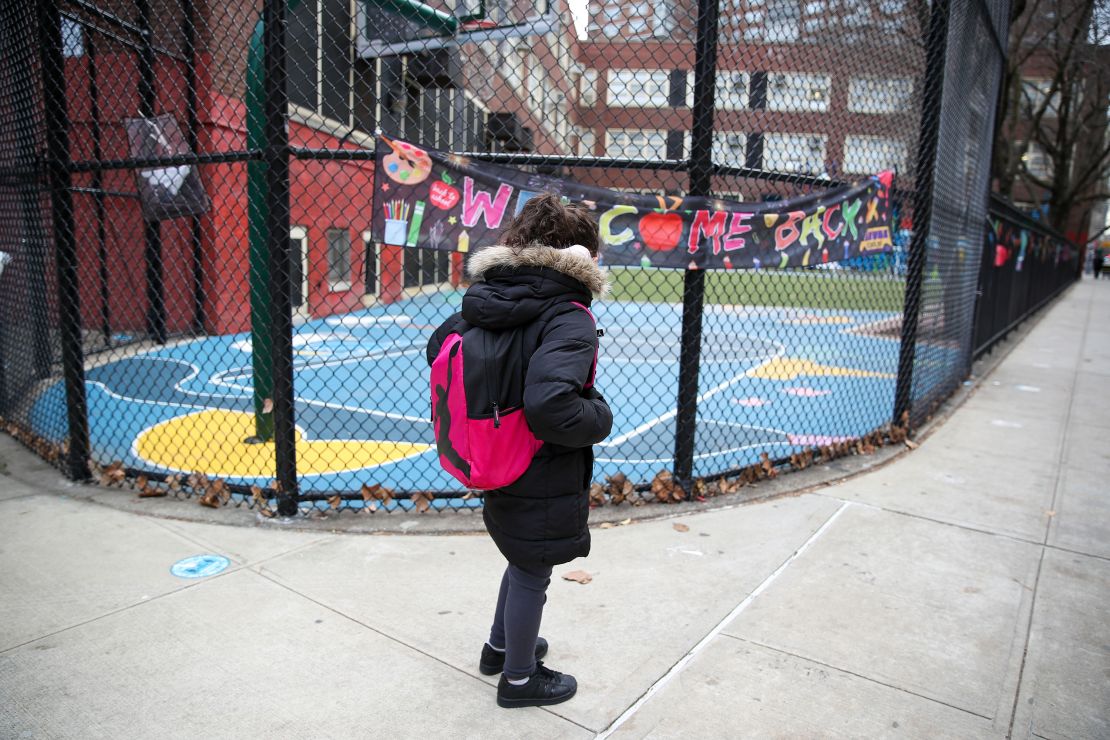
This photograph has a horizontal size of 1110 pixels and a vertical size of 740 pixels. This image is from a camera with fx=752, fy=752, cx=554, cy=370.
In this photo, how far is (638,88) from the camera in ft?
13.0

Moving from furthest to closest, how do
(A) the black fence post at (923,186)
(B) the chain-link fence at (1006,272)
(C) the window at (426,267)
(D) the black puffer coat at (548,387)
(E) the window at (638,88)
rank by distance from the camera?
1. (C) the window at (426,267)
2. (B) the chain-link fence at (1006,272)
3. (A) the black fence post at (923,186)
4. (E) the window at (638,88)
5. (D) the black puffer coat at (548,387)

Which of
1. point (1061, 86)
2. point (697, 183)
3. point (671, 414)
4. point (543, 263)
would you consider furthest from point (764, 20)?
point (1061, 86)

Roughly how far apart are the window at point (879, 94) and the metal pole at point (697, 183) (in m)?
1.73

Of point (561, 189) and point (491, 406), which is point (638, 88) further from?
point (491, 406)

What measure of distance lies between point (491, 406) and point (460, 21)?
9.25 ft

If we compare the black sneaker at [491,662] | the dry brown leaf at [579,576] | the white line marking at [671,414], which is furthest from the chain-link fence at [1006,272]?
the black sneaker at [491,662]

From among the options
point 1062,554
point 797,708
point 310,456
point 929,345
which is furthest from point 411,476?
point 929,345

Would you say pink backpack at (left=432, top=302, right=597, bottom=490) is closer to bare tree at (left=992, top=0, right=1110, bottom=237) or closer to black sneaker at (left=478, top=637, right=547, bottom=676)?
black sneaker at (left=478, top=637, right=547, bottom=676)

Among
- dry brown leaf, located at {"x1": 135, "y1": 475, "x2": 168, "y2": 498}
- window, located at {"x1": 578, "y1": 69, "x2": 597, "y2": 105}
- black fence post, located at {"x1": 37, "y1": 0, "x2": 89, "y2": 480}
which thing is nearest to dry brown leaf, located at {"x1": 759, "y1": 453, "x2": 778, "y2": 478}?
window, located at {"x1": 578, "y1": 69, "x2": 597, "y2": 105}

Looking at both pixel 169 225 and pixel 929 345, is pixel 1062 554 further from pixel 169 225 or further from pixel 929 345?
pixel 169 225

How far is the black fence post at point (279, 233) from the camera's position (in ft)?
11.8

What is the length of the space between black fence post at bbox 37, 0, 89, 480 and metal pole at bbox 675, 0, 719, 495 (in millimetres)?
3374

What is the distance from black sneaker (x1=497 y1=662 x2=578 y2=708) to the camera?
2.38 meters

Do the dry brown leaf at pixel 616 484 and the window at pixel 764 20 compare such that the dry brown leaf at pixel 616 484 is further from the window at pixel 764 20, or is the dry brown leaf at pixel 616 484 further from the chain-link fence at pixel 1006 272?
the chain-link fence at pixel 1006 272
